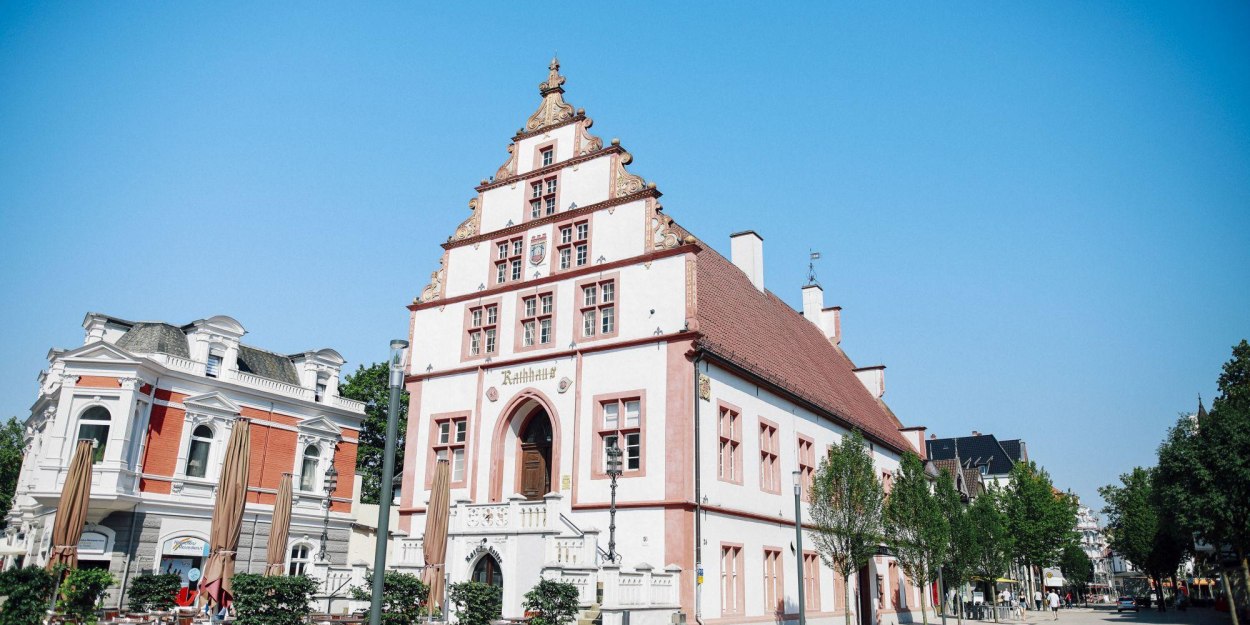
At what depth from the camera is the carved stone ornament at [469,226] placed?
31.9m

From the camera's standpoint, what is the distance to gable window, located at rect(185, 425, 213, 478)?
32469mm

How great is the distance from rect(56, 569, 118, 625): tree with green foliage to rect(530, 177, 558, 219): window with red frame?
58.1 feet

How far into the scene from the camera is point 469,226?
32.1 metres

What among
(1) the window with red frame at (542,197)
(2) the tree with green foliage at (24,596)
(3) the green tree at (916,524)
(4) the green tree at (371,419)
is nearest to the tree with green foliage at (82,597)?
(2) the tree with green foliage at (24,596)

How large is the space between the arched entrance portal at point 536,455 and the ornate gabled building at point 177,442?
6412mm

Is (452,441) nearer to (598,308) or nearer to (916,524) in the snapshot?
(598,308)

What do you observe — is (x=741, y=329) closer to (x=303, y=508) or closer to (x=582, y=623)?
(x=582, y=623)

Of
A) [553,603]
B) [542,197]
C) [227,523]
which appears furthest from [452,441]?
[553,603]

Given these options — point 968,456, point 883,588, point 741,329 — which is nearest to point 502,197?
point 741,329

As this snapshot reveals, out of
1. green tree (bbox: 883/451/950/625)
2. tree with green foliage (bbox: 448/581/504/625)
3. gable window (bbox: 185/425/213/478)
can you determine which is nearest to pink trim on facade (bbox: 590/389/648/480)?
tree with green foliage (bbox: 448/581/504/625)

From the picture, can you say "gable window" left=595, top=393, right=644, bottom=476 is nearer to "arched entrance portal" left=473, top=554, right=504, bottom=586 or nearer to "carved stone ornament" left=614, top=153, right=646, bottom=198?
"arched entrance portal" left=473, top=554, right=504, bottom=586

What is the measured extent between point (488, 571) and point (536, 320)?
27.9 ft

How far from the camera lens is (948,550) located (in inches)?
1497

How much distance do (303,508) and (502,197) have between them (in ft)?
53.2
